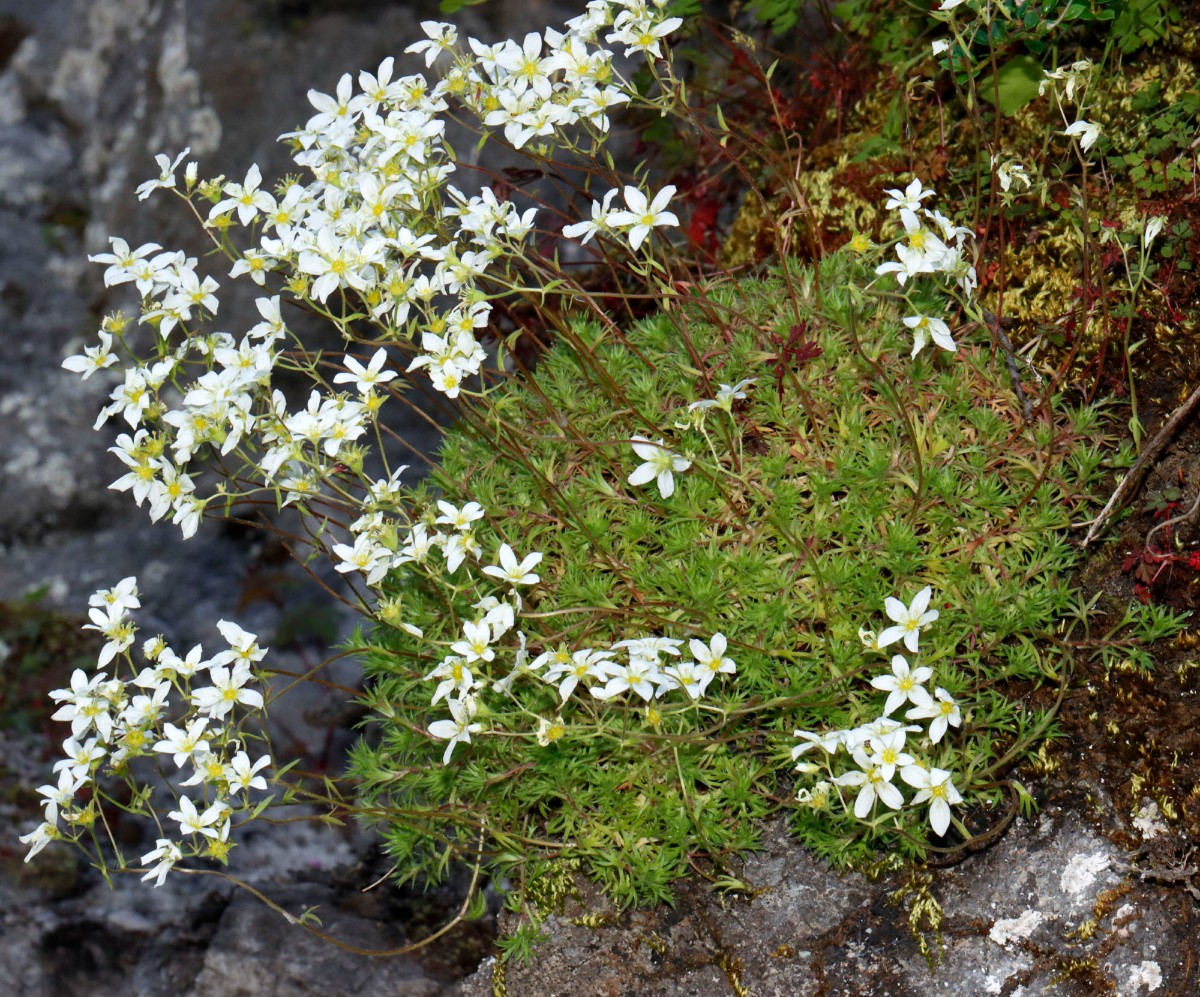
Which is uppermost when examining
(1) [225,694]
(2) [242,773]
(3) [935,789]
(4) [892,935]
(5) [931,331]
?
(5) [931,331]

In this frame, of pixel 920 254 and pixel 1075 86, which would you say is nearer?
pixel 920 254

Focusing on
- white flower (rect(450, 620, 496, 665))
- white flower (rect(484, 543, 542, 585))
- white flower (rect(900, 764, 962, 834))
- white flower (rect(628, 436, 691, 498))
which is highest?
white flower (rect(628, 436, 691, 498))

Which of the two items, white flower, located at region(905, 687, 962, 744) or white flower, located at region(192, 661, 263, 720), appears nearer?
white flower, located at region(905, 687, 962, 744)

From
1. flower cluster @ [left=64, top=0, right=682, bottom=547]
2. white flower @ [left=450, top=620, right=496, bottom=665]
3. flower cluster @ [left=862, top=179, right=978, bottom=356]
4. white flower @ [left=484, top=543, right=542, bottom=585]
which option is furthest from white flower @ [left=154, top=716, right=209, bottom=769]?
flower cluster @ [left=862, top=179, right=978, bottom=356]

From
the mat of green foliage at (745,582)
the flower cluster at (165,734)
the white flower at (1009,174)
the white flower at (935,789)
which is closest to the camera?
the white flower at (935,789)

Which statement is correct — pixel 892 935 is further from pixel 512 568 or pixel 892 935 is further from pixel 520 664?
pixel 512 568

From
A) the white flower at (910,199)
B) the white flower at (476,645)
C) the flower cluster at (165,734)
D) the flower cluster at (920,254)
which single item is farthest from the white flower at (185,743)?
the white flower at (910,199)

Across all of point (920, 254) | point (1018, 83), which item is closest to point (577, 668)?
point (920, 254)

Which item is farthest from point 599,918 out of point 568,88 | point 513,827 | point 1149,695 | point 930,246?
point 568,88

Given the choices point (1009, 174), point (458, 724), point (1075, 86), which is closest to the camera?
point (458, 724)

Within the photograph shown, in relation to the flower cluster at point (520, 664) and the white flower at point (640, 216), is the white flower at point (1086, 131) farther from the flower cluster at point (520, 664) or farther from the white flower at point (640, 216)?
the flower cluster at point (520, 664)

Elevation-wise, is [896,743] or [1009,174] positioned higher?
[1009,174]

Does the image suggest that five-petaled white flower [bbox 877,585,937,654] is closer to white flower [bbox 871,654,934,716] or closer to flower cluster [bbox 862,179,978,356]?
white flower [bbox 871,654,934,716]

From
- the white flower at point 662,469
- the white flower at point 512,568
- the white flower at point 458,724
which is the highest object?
the white flower at point 662,469
